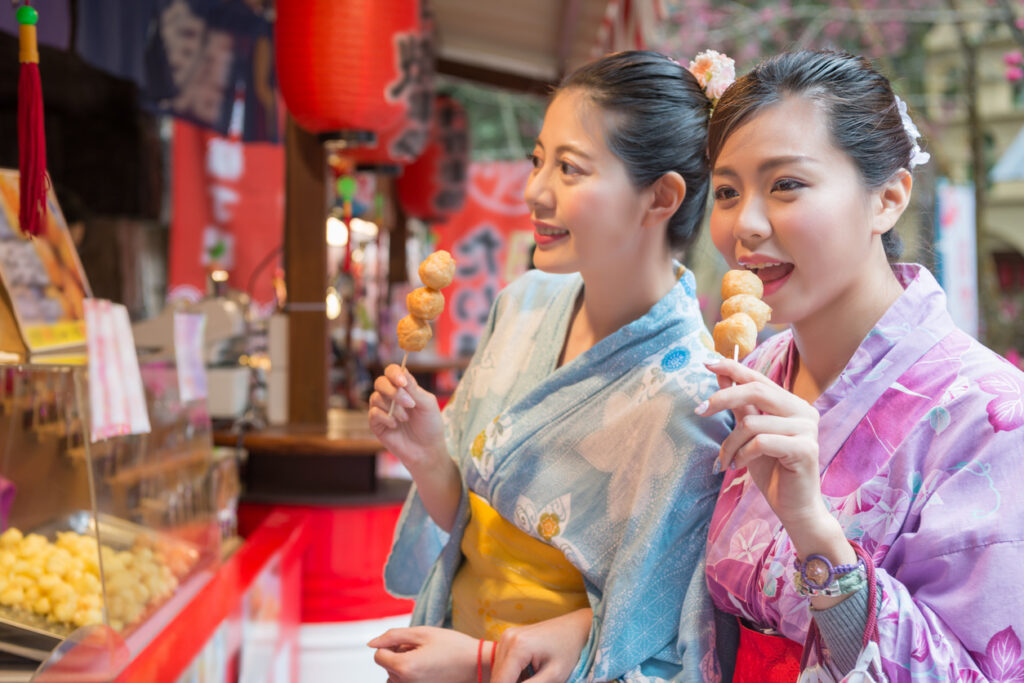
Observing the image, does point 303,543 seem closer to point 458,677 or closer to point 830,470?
point 458,677

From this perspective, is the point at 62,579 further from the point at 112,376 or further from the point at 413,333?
the point at 413,333

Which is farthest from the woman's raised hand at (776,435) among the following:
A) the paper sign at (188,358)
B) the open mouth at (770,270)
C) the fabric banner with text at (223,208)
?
the fabric banner with text at (223,208)

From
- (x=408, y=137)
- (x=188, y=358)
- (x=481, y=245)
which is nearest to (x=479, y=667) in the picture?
(x=188, y=358)

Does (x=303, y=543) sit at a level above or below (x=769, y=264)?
below

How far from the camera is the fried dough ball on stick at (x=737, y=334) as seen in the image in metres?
1.44

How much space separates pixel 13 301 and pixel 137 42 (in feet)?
11.9

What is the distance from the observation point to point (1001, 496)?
4.65 feet

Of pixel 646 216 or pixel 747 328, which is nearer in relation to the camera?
pixel 747 328

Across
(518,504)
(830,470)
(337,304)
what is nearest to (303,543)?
(518,504)

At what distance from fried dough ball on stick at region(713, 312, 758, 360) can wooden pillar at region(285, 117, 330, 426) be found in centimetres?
378

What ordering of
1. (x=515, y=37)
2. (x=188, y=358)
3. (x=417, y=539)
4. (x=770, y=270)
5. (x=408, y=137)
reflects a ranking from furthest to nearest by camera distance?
(x=515, y=37), (x=408, y=137), (x=188, y=358), (x=417, y=539), (x=770, y=270)

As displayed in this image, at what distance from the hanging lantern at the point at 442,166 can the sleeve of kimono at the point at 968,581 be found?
9480 millimetres

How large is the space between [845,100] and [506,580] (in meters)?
1.29

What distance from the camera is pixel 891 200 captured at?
167 centimetres
